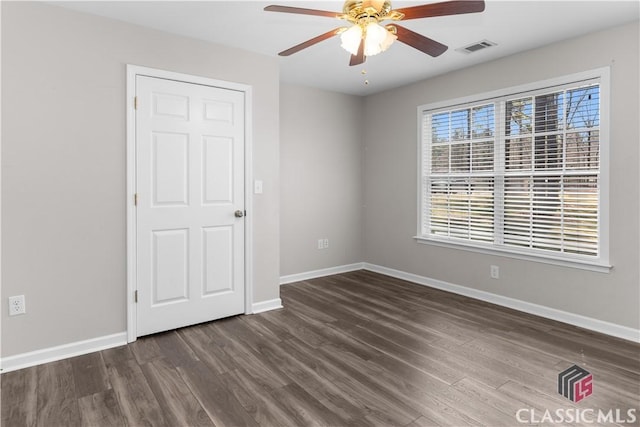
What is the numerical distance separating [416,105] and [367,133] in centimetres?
92

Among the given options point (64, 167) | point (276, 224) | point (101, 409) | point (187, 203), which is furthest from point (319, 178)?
point (101, 409)

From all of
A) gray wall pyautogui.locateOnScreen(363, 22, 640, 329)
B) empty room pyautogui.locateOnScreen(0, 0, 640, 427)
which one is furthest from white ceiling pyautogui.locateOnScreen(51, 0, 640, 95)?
gray wall pyautogui.locateOnScreen(363, 22, 640, 329)

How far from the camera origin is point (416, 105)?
462cm

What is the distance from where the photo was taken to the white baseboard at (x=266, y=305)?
3.60m

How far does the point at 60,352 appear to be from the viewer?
2.67 meters

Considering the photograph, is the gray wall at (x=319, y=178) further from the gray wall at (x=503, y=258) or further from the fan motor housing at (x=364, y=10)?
the fan motor housing at (x=364, y=10)

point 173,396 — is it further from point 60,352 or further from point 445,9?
point 445,9

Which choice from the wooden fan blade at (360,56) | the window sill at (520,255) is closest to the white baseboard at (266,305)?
the window sill at (520,255)

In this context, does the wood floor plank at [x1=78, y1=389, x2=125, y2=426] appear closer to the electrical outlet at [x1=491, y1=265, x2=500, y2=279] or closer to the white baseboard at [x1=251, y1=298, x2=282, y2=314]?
the white baseboard at [x1=251, y1=298, x2=282, y2=314]

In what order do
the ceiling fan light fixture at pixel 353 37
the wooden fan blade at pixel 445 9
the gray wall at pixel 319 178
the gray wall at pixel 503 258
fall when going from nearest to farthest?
1. the wooden fan blade at pixel 445 9
2. the ceiling fan light fixture at pixel 353 37
3. the gray wall at pixel 503 258
4. the gray wall at pixel 319 178

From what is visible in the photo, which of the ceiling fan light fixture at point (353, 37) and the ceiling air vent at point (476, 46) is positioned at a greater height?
the ceiling air vent at point (476, 46)

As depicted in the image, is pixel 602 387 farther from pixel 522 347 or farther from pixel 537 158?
pixel 537 158

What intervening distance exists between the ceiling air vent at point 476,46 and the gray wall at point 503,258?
1.38ft

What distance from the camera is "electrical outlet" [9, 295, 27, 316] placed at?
8.27ft
